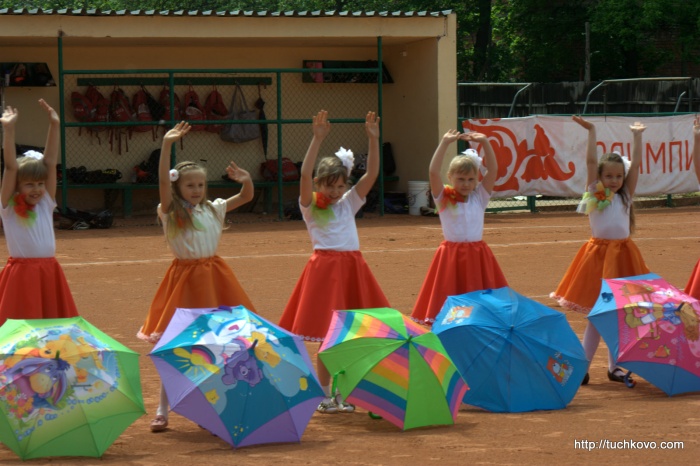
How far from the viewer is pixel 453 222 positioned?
7.68 meters

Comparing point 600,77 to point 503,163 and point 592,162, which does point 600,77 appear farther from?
point 592,162

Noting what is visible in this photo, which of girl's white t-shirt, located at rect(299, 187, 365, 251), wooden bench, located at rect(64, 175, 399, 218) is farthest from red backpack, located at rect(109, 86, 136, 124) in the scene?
girl's white t-shirt, located at rect(299, 187, 365, 251)

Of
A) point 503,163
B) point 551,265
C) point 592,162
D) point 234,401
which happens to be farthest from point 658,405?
point 503,163

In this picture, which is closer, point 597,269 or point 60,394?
point 60,394

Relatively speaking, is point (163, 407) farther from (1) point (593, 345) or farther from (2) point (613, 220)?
(2) point (613, 220)

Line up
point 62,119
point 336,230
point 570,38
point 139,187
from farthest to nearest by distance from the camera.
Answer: point 570,38, point 139,187, point 62,119, point 336,230

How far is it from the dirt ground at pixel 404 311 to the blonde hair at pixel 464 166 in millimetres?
1695

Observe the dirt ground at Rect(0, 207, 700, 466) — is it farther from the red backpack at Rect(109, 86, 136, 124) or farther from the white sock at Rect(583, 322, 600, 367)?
the red backpack at Rect(109, 86, 136, 124)

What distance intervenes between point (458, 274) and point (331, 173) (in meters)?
1.36

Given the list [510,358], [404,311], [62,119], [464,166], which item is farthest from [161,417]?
[62,119]

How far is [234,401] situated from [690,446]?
7.50 feet

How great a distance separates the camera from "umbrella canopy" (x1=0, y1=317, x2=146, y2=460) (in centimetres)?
521

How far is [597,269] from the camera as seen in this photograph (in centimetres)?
756

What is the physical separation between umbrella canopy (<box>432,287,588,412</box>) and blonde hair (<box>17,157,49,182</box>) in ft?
8.67
